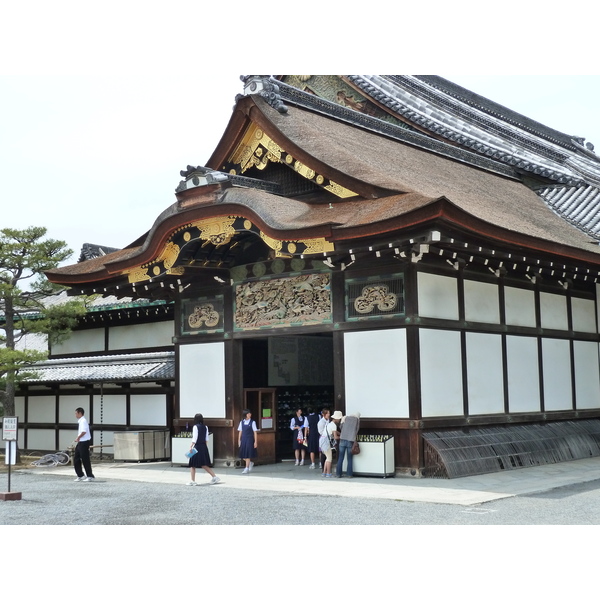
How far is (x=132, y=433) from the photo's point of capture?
70.4 ft

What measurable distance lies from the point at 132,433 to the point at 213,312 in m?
4.18

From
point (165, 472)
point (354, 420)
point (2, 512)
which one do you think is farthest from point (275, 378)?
point (2, 512)

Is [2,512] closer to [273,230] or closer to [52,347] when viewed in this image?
[273,230]

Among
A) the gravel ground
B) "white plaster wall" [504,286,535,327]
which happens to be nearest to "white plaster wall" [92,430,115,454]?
the gravel ground

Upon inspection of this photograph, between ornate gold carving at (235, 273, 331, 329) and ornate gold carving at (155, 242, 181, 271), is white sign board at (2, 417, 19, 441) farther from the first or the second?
ornate gold carving at (235, 273, 331, 329)

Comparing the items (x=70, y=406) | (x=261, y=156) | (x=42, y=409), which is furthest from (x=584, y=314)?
(x=42, y=409)

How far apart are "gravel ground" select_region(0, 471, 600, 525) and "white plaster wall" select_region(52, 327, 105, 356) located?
36.8 feet

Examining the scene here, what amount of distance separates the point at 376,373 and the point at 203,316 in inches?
208

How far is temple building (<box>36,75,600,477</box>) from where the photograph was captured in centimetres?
1612

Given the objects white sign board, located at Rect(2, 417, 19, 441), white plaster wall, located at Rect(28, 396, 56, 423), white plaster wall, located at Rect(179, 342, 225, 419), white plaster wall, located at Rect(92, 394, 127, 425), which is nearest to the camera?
white sign board, located at Rect(2, 417, 19, 441)

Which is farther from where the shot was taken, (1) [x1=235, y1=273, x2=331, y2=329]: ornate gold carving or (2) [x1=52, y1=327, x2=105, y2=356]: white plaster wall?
(2) [x1=52, y1=327, x2=105, y2=356]: white plaster wall

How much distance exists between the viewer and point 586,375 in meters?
21.3

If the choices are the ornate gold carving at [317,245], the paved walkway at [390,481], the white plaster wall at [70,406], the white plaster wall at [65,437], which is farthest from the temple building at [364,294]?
the white plaster wall at [65,437]

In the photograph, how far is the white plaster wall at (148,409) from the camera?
22.1 m
